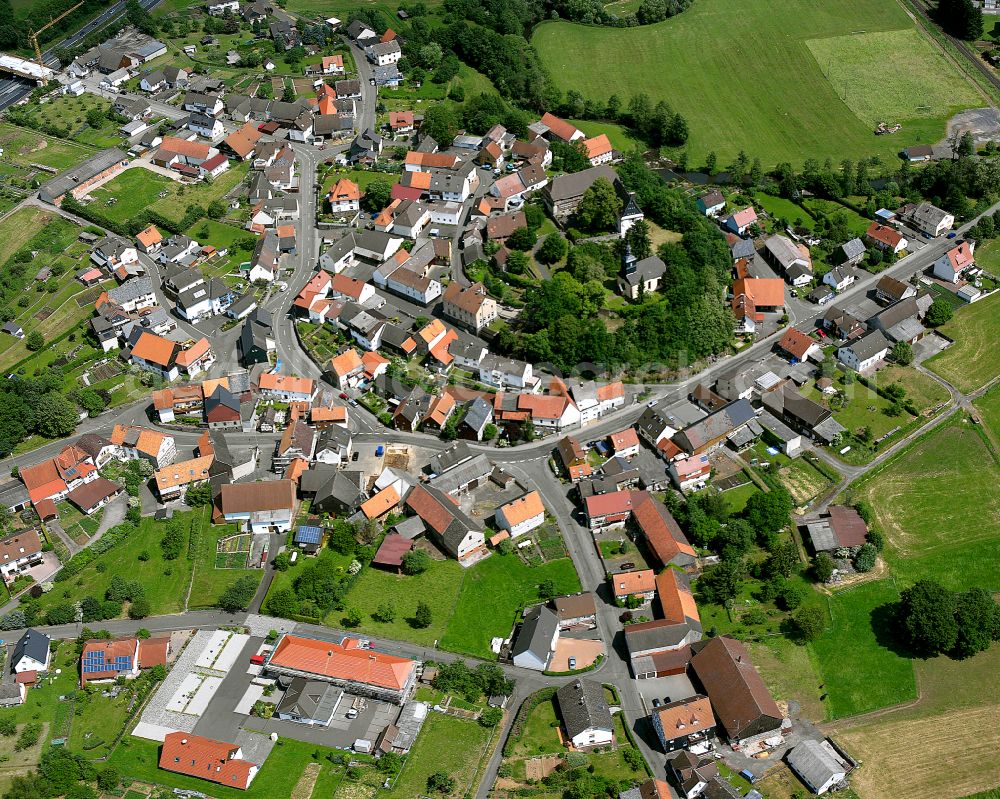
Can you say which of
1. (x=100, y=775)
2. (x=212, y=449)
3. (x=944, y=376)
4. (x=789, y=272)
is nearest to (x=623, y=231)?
(x=789, y=272)

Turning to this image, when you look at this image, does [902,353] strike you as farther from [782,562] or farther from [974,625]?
[974,625]

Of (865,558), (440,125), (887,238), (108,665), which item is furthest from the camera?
(440,125)

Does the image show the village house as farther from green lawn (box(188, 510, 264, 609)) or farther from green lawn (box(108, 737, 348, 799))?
green lawn (box(188, 510, 264, 609))

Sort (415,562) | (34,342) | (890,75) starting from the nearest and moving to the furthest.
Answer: (415,562), (34,342), (890,75)

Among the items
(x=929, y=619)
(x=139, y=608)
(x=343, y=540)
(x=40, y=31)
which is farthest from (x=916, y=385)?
(x=40, y=31)

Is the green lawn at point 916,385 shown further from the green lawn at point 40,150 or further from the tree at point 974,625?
the green lawn at point 40,150

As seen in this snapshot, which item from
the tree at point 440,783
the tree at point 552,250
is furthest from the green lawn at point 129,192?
the tree at point 440,783
